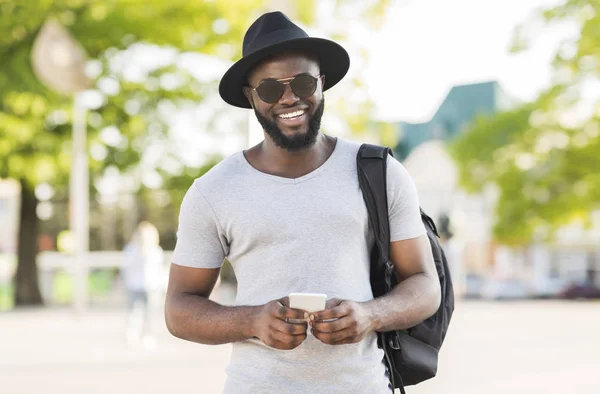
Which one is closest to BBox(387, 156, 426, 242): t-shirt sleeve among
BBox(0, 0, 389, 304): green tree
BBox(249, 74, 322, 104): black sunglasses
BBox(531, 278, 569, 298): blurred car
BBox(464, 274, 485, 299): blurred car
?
BBox(249, 74, 322, 104): black sunglasses

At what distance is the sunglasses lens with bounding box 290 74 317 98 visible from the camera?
8.75 feet

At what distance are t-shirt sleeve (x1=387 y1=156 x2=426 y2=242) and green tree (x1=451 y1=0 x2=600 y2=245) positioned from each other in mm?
19061

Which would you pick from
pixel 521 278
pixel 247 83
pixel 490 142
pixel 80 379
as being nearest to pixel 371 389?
pixel 247 83

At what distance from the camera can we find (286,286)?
2594mm

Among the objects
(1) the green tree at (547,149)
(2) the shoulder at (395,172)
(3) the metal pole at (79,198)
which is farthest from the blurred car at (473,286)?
(2) the shoulder at (395,172)

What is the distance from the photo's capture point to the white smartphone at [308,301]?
223 centimetres

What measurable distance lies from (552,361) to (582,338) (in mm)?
4433

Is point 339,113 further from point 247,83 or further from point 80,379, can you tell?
point 247,83

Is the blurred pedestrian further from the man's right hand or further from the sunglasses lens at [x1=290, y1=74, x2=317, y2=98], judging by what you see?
the man's right hand

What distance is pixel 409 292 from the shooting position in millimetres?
2582

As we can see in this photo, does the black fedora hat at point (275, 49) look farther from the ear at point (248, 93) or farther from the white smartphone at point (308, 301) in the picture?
the white smartphone at point (308, 301)

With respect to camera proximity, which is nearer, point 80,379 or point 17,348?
point 80,379

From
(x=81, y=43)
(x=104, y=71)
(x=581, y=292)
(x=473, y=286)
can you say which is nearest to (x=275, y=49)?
(x=81, y=43)

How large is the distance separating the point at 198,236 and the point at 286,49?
576mm
